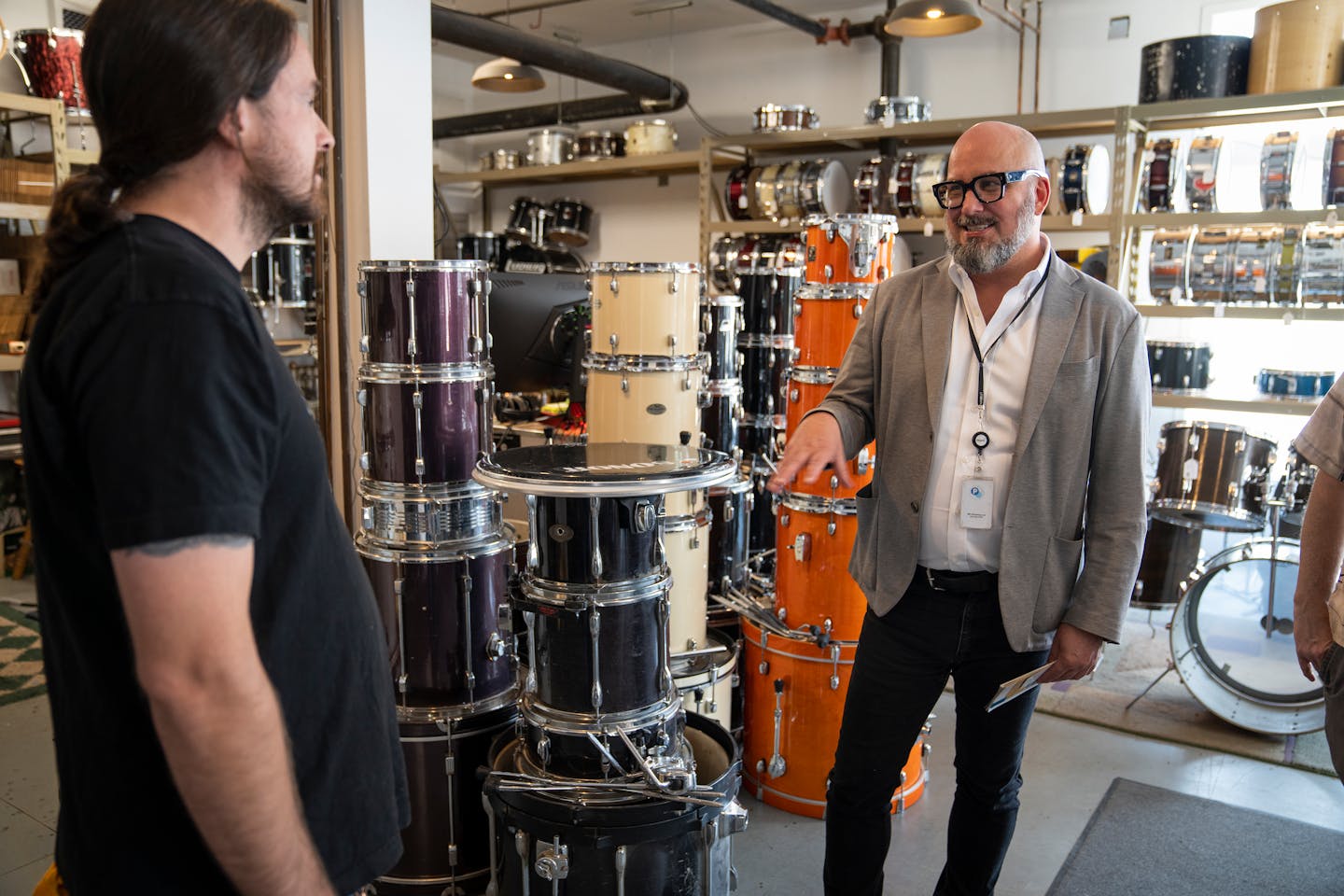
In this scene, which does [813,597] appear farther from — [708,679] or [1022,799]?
[1022,799]

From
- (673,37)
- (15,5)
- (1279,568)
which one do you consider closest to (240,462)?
(1279,568)

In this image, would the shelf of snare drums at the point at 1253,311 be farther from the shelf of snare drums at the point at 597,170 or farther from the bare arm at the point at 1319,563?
the shelf of snare drums at the point at 597,170

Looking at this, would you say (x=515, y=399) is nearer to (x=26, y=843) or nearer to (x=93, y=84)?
(x=26, y=843)

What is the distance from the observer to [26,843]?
299cm

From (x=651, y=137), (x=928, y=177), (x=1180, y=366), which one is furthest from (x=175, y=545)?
(x=651, y=137)

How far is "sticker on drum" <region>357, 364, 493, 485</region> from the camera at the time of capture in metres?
2.72

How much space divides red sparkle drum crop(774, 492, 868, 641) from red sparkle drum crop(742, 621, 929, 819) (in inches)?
3.4

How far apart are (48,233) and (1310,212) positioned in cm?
501

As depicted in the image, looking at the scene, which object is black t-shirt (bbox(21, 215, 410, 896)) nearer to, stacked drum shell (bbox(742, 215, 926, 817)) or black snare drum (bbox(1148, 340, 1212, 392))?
stacked drum shell (bbox(742, 215, 926, 817))

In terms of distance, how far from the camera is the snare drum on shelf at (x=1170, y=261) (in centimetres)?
457

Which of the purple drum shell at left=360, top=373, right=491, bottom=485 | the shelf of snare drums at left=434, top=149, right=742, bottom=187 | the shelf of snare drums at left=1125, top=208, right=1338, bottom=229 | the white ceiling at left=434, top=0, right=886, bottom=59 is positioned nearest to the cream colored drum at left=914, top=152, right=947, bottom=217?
the shelf of snare drums at left=1125, top=208, right=1338, bottom=229

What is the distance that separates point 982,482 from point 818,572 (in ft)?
3.96

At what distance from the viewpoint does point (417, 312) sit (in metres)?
2.72

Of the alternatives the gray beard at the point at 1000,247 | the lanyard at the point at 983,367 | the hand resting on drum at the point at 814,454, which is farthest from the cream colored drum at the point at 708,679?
the gray beard at the point at 1000,247
